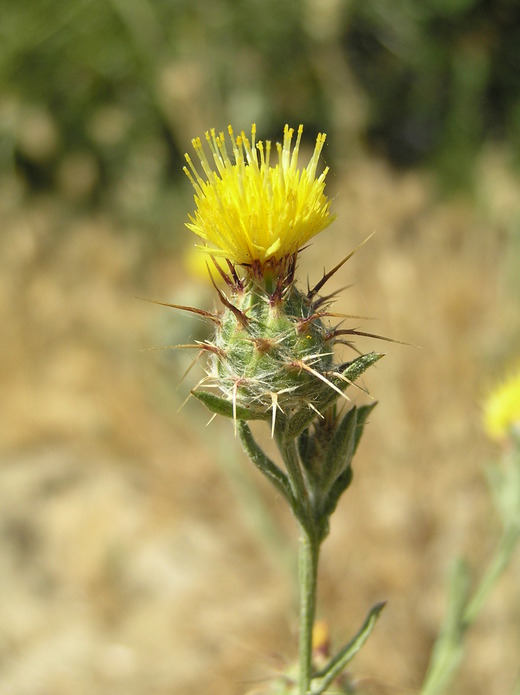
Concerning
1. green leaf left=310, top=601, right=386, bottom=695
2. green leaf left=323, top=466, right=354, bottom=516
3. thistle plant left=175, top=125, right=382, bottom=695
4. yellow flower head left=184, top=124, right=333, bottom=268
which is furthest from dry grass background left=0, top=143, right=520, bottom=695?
yellow flower head left=184, top=124, right=333, bottom=268

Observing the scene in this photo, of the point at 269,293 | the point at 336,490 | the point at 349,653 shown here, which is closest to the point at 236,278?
the point at 269,293

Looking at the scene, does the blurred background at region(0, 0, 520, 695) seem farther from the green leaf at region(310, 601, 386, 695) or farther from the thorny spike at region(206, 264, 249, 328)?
the thorny spike at region(206, 264, 249, 328)

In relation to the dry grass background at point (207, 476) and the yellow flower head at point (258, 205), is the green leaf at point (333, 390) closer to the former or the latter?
the yellow flower head at point (258, 205)

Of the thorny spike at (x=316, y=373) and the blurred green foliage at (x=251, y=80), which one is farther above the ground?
the blurred green foliage at (x=251, y=80)

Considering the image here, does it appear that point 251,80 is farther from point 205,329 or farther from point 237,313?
point 237,313

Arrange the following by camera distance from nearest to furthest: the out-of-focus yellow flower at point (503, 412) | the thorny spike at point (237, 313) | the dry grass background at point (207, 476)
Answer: the thorny spike at point (237, 313), the out-of-focus yellow flower at point (503, 412), the dry grass background at point (207, 476)

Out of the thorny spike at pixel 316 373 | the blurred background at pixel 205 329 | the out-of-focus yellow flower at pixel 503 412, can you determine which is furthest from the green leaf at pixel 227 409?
the out-of-focus yellow flower at pixel 503 412
